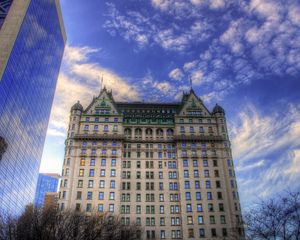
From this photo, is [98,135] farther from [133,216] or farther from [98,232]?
[98,232]

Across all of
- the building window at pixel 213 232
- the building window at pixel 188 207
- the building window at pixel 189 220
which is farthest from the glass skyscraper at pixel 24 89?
the building window at pixel 213 232

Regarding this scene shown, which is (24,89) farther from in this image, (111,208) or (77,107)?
(111,208)

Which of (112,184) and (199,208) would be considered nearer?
(199,208)

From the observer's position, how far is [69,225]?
46938mm

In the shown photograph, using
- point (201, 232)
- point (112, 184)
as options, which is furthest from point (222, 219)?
point (112, 184)

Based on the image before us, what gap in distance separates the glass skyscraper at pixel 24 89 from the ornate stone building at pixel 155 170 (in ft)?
58.7

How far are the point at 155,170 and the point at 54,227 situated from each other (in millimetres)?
49829

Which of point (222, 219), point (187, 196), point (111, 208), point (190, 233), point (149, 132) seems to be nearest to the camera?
point (190, 233)

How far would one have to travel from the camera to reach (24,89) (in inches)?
3738

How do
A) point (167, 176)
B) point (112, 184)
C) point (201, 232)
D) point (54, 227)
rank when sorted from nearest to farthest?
1. point (54, 227)
2. point (201, 232)
3. point (112, 184)
4. point (167, 176)

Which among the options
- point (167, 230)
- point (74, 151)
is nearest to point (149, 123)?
point (74, 151)

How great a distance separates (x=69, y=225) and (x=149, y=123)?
5848 cm

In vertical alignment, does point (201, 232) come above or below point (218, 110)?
below

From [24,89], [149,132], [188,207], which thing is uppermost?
[24,89]
